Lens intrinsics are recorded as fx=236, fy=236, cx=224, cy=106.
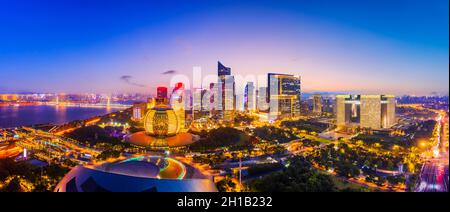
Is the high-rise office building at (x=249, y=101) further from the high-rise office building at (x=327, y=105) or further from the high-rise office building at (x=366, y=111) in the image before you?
the high-rise office building at (x=366, y=111)

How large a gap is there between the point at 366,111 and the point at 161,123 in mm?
11873

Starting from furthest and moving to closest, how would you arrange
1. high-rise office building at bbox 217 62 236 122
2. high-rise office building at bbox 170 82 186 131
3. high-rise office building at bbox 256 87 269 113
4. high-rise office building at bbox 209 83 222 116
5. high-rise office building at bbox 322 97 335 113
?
high-rise office building at bbox 322 97 335 113 → high-rise office building at bbox 256 87 269 113 → high-rise office building at bbox 217 62 236 122 → high-rise office building at bbox 209 83 222 116 → high-rise office building at bbox 170 82 186 131

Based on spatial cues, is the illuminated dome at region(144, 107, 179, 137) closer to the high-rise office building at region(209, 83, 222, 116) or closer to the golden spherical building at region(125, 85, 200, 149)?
the golden spherical building at region(125, 85, 200, 149)

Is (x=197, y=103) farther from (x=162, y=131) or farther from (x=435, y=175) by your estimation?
(x=435, y=175)

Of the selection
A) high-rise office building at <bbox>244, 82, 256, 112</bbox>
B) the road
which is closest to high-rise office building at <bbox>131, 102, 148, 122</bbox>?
high-rise office building at <bbox>244, 82, 256, 112</bbox>

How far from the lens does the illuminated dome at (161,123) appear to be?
8672 mm

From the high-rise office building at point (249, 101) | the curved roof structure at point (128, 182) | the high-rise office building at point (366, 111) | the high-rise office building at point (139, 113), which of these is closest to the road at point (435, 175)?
the curved roof structure at point (128, 182)

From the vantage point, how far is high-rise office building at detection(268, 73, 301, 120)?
62.2 ft

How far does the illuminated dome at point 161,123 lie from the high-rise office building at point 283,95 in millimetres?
11241

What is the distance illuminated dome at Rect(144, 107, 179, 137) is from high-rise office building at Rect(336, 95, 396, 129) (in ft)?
33.9

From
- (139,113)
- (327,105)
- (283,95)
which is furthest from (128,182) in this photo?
(327,105)
